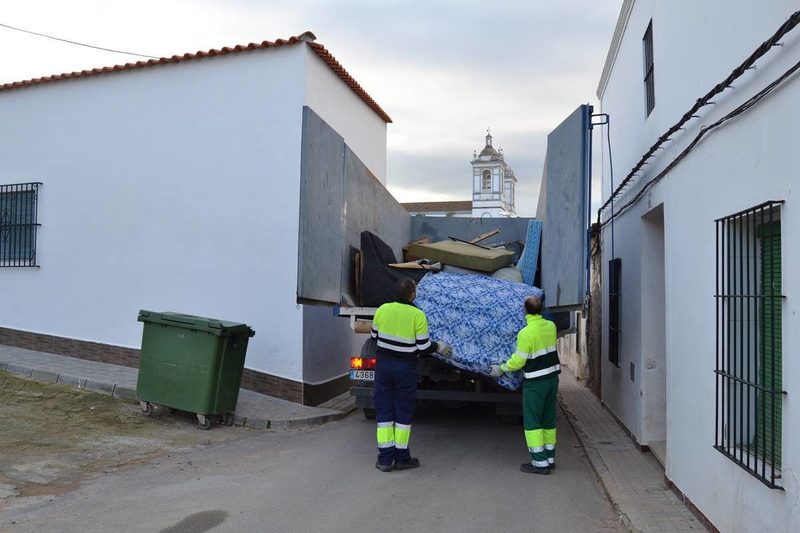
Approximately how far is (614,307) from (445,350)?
3627mm

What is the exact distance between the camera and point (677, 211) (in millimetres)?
5605

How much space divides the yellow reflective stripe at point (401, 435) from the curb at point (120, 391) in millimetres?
2264

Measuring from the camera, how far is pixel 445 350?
659 cm

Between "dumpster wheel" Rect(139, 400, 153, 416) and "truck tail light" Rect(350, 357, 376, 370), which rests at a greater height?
"truck tail light" Rect(350, 357, 376, 370)

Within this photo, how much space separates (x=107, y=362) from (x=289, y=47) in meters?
5.41

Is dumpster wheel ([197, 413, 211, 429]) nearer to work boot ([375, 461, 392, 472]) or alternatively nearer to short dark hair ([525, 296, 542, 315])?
work boot ([375, 461, 392, 472])

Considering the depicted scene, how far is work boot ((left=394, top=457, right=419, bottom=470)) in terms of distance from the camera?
6320mm

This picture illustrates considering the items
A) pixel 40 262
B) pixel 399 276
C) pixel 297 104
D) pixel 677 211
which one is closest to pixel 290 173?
pixel 297 104

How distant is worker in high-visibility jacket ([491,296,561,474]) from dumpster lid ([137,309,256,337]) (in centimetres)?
307

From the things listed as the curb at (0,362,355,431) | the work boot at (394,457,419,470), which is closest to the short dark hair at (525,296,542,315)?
the work boot at (394,457,419,470)

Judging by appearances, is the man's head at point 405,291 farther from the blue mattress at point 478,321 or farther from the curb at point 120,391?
the curb at point 120,391

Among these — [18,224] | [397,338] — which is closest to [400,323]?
[397,338]

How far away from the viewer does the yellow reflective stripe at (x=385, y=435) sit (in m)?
6.24

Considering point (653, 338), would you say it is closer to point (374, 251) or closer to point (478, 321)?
point (478, 321)
